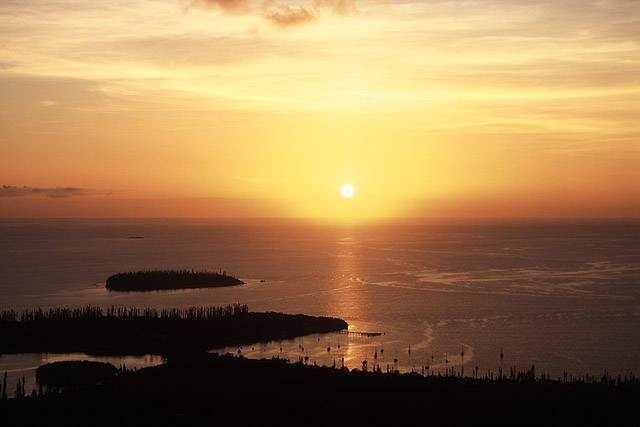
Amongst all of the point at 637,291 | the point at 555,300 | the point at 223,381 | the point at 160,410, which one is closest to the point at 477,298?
the point at 555,300

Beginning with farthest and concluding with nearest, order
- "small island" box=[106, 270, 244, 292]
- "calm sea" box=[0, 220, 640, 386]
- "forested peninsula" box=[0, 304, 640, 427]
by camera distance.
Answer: "small island" box=[106, 270, 244, 292] < "calm sea" box=[0, 220, 640, 386] < "forested peninsula" box=[0, 304, 640, 427]

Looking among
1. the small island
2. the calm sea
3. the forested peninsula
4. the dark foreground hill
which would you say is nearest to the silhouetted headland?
the calm sea

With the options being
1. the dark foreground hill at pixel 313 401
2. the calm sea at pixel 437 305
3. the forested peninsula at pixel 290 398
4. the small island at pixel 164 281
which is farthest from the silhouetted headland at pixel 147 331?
the small island at pixel 164 281

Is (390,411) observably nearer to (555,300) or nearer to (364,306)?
(364,306)

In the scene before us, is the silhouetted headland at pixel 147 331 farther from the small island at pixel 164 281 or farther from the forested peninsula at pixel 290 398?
the small island at pixel 164 281

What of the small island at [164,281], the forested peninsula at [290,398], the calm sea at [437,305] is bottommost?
the calm sea at [437,305]

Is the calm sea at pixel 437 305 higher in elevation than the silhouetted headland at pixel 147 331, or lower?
lower

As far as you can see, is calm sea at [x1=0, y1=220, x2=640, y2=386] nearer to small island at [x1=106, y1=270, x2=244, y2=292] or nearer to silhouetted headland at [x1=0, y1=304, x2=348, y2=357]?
small island at [x1=106, y1=270, x2=244, y2=292]
